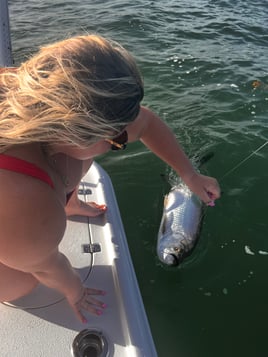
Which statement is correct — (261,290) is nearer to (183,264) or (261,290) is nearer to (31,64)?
(183,264)

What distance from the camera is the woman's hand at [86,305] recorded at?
1.97m

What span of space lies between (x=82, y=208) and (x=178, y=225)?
1.14m

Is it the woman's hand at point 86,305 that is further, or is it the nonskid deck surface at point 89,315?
the woman's hand at point 86,305

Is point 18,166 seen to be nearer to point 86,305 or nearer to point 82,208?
point 86,305

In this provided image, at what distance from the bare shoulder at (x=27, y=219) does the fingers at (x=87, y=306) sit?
0.55 metres

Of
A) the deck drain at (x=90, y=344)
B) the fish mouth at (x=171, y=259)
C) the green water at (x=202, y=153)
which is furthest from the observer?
the fish mouth at (x=171, y=259)

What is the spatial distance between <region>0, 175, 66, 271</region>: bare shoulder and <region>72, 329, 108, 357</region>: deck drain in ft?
1.83

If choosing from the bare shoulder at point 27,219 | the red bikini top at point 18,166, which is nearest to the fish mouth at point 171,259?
the bare shoulder at point 27,219

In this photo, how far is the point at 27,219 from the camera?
1.39 metres

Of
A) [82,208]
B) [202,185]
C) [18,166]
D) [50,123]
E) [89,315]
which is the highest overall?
[50,123]

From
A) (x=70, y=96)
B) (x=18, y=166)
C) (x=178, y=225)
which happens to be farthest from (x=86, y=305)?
(x=178, y=225)

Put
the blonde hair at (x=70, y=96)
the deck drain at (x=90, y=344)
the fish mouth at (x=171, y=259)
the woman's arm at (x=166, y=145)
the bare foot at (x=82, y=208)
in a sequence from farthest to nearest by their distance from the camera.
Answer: the fish mouth at (x=171, y=259), the bare foot at (x=82, y=208), the woman's arm at (x=166, y=145), the deck drain at (x=90, y=344), the blonde hair at (x=70, y=96)

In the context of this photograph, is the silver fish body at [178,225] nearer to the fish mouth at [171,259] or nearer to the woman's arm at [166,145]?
the fish mouth at [171,259]

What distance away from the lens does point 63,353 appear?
1802 mm
